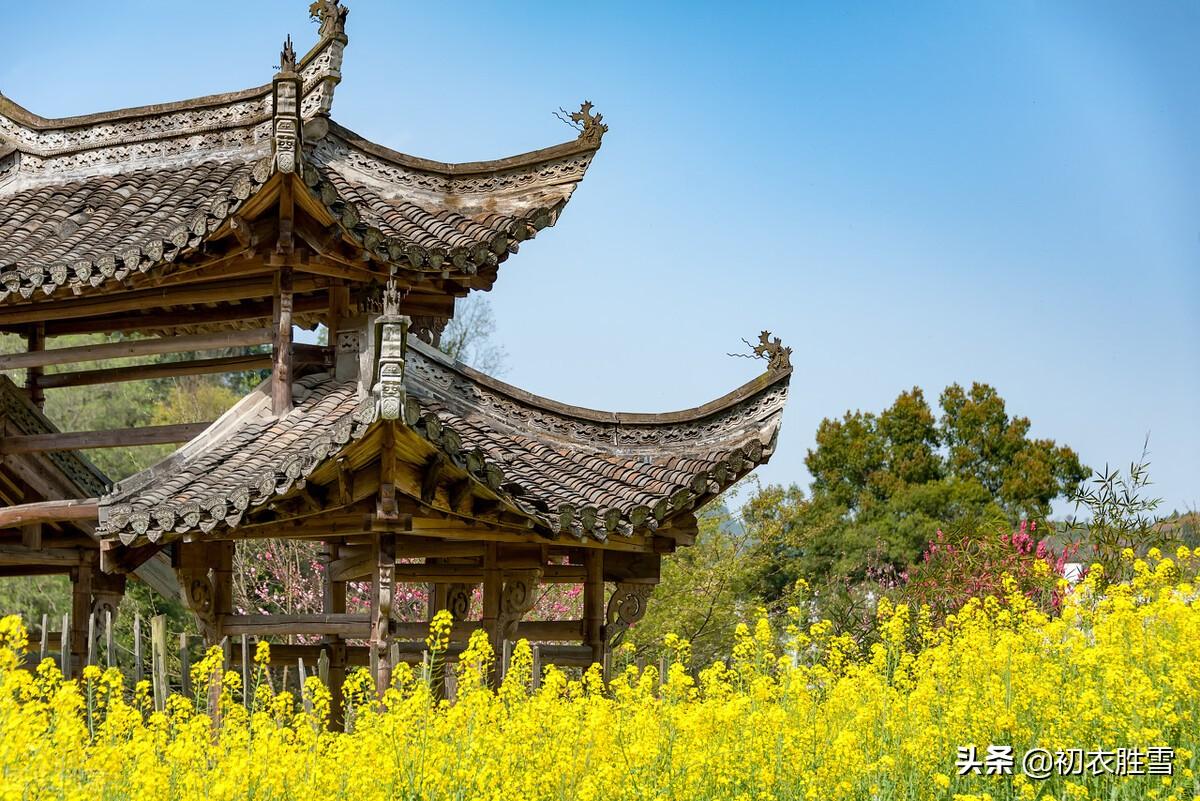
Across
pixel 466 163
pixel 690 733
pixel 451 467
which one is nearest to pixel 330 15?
pixel 466 163

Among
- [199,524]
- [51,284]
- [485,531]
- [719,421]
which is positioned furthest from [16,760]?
[719,421]

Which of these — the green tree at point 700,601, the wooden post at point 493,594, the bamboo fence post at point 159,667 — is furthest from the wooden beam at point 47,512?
the green tree at point 700,601

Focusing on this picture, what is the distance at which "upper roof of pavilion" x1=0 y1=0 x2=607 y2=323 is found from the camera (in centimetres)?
1166

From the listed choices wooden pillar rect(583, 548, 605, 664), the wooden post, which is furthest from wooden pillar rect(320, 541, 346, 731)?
wooden pillar rect(583, 548, 605, 664)

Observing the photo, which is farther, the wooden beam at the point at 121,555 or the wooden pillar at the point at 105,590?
the wooden pillar at the point at 105,590

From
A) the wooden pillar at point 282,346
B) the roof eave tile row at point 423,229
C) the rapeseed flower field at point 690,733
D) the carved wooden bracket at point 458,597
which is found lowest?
the rapeseed flower field at point 690,733

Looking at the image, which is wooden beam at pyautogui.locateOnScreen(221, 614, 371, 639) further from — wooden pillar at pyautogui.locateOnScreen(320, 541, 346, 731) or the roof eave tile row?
the roof eave tile row

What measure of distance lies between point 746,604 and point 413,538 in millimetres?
12548

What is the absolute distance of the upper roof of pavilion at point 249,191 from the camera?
459 inches

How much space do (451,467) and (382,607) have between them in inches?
45.2

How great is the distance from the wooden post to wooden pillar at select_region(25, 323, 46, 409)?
4.65 meters

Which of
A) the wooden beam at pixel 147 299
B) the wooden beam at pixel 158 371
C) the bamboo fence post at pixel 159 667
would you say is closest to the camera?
the bamboo fence post at pixel 159 667

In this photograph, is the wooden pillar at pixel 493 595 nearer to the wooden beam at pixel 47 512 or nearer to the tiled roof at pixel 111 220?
the wooden beam at pixel 47 512

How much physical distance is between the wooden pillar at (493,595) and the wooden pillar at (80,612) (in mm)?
4340
